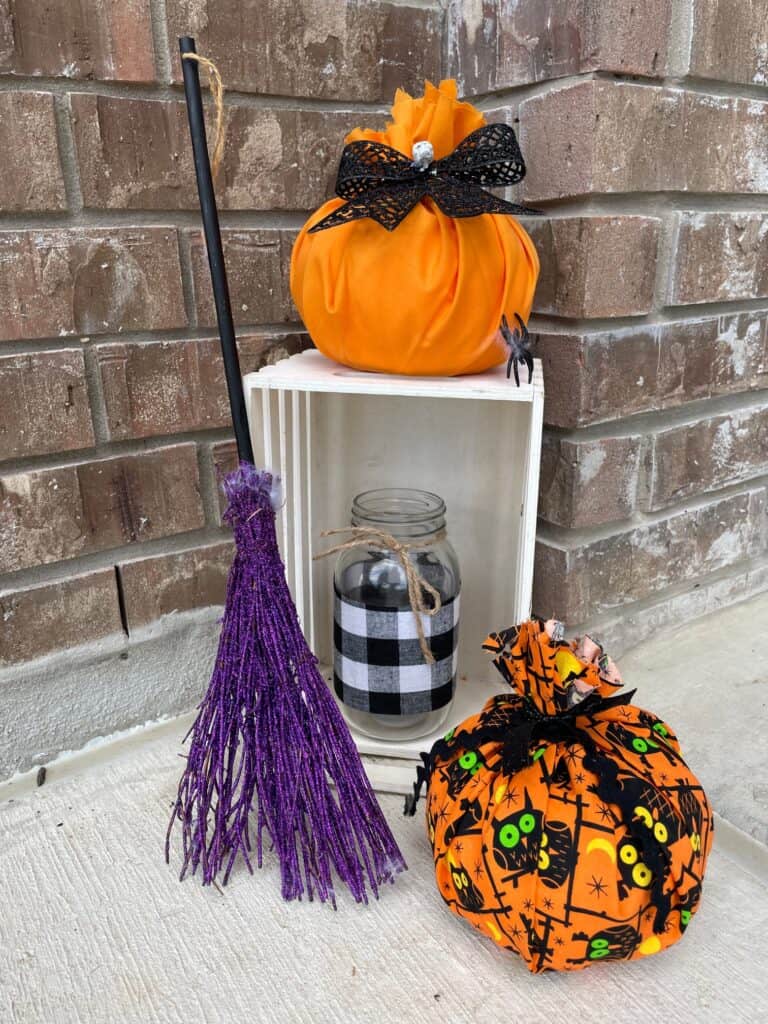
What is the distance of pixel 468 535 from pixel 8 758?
1.86ft

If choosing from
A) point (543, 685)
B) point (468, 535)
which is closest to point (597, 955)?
point (543, 685)

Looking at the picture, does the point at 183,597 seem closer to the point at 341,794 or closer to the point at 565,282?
the point at 341,794

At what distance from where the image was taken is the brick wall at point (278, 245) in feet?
2.48

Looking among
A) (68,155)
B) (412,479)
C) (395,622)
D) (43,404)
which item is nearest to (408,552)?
(395,622)

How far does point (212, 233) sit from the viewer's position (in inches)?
25.7

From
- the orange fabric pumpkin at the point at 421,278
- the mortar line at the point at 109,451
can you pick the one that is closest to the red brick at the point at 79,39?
the orange fabric pumpkin at the point at 421,278

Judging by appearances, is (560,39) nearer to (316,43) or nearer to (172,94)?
(316,43)

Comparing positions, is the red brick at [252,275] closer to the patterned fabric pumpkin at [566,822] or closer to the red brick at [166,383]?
the red brick at [166,383]

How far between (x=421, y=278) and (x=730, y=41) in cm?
50

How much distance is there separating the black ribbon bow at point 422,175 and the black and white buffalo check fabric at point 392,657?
38 centimetres

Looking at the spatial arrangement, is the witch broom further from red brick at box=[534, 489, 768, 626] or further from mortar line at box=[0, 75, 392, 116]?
red brick at box=[534, 489, 768, 626]

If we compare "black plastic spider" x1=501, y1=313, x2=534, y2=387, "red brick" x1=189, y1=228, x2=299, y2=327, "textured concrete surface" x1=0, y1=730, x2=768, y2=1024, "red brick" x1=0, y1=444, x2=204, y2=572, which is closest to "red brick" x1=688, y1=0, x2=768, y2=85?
"black plastic spider" x1=501, y1=313, x2=534, y2=387

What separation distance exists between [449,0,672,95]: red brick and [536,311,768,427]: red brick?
0.88 feet

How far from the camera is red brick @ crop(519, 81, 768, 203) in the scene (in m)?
0.79
